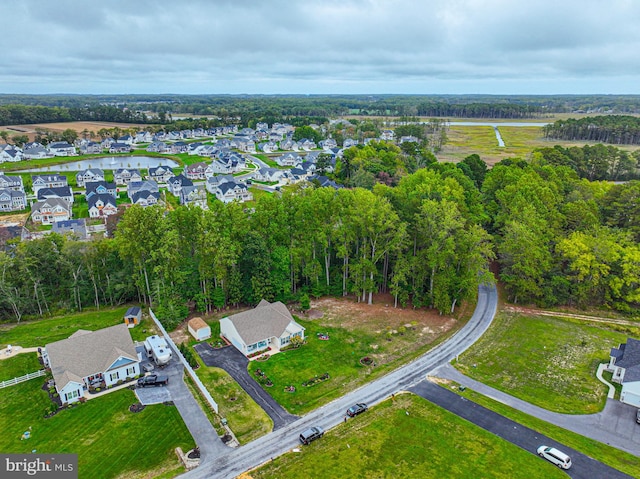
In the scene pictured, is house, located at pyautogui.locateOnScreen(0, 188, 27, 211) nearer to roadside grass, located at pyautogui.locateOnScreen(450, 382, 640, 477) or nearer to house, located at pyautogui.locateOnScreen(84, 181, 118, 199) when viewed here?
house, located at pyautogui.locateOnScreen(84, 181, 118, 199)

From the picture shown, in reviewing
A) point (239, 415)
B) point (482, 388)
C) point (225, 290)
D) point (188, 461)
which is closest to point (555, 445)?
point (482, 388)

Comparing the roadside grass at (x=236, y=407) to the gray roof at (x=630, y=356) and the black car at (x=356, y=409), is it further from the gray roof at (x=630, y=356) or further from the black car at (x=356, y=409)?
the gray roof at (x=630, y=356)

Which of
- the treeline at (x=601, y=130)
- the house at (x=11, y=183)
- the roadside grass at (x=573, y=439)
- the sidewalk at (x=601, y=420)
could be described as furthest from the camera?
the treeline at (x=601, y=130)

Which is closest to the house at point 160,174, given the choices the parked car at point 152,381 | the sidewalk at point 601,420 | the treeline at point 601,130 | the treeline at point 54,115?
the parked car at point 152,381

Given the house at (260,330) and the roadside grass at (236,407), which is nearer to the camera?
the roadside grass at (236,407)

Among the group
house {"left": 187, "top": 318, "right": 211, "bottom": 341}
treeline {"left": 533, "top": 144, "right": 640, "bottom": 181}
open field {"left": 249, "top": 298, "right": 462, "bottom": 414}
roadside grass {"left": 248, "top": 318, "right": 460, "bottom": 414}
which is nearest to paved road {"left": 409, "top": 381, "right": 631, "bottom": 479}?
roadside grass {"left": 248, "top": 318, "right": 460, "bottom": 414}
